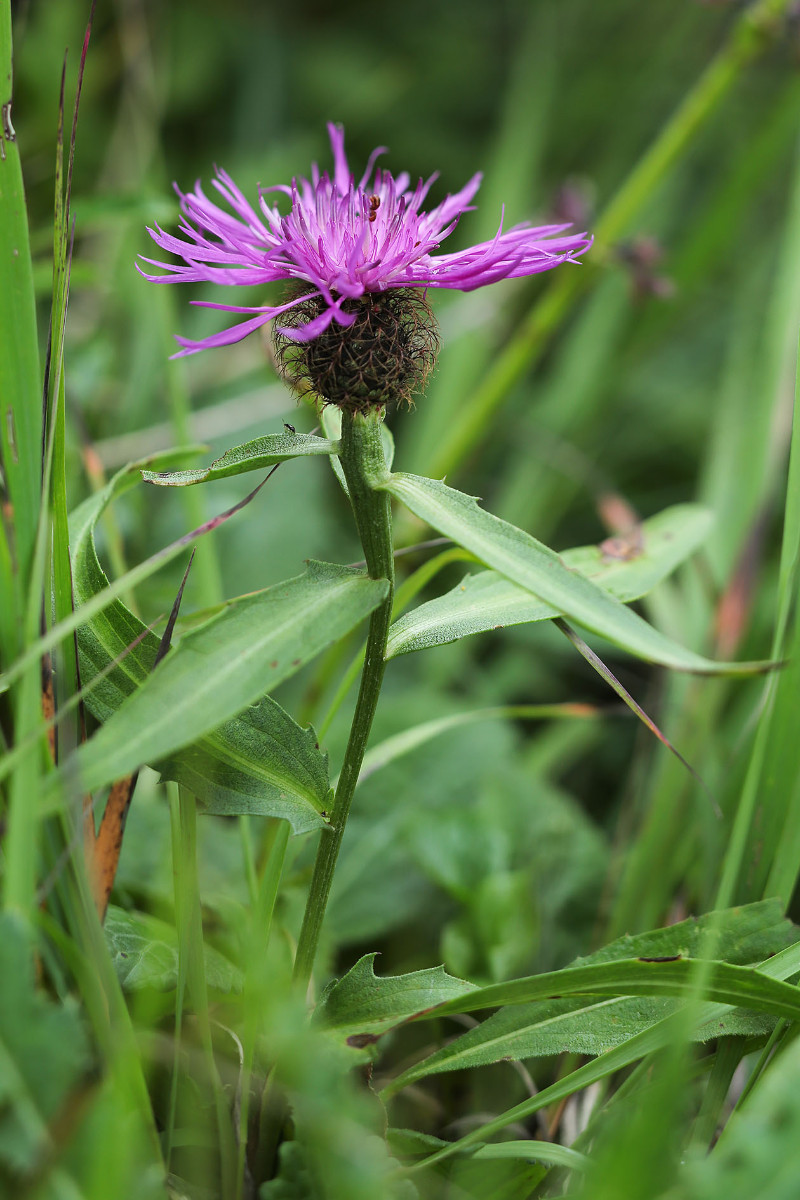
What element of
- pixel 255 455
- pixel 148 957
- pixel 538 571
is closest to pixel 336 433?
pixel 255 455

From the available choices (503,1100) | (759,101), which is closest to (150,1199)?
(503,1100)

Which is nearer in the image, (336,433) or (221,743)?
(221,743)

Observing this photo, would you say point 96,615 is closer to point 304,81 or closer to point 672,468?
point 672,468

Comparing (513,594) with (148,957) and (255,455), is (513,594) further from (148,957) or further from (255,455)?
(148,957)

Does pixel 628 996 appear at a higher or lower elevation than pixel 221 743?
lower

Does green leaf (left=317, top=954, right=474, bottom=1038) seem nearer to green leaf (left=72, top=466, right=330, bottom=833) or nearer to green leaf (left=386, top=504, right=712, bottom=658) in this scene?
green leaf (left=72, top=466, right=330, bottom=833)

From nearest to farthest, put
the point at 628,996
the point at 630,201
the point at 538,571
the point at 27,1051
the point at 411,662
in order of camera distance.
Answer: the point at 27,1051 < the point at 538,571 < the point at 628,996 < the point at 630,201 < the point at 411,662
